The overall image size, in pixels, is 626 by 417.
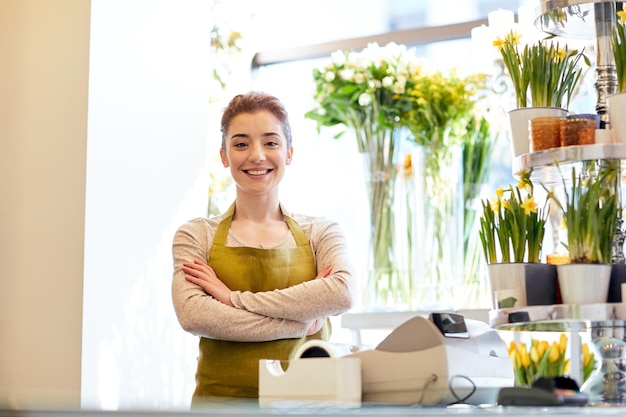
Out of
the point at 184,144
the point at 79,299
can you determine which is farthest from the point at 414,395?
the point at 184,144

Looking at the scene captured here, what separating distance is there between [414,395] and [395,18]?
11.5 feet

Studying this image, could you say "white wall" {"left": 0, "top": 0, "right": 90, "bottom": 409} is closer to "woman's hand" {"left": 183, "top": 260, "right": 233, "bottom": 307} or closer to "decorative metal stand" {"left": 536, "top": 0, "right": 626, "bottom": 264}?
"woman's hand" {"left": 183, "top": 260, "right": 233, "bottom": 307}

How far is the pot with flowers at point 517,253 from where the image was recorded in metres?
1.59

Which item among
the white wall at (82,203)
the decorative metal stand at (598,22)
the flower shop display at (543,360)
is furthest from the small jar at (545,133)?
the white wall at (82,203)

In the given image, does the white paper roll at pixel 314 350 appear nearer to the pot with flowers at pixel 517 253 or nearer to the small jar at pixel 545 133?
the pot with flowers at pixel 517 253

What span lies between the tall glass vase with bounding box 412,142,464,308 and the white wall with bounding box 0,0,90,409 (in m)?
1.30

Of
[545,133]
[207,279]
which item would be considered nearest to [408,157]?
[207,279]

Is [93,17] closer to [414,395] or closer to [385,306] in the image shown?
[385,306]

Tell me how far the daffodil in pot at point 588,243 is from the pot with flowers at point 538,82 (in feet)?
0.75

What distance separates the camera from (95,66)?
325cm

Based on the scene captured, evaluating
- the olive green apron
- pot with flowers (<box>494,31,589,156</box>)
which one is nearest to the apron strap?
the olive green apron

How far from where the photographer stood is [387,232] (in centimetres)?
372

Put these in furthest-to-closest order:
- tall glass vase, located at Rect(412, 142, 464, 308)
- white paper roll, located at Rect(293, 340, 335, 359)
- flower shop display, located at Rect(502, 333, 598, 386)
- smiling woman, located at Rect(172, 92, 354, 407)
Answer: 1. tall glass vase, located at Rect(412, 142, 464, 308)
2. smiling woman, located at Rect(172, 92, 354, 407)
3. flower shop display, located at Rect(502, 333, 598, 386)
4. white paper roll, located at Rect(293, 340, 335, 359)

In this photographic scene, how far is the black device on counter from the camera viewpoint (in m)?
1.21
